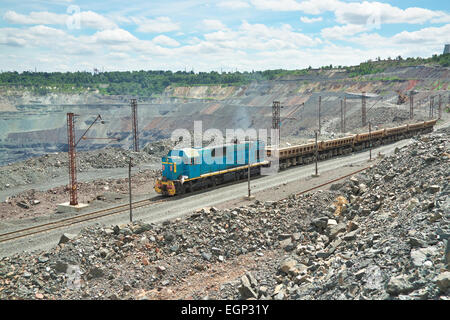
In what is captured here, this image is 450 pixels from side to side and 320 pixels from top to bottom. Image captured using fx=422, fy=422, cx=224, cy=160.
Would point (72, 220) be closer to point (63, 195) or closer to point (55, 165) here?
point (63, 195)

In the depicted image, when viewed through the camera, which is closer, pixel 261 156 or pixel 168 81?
pixel 261 156

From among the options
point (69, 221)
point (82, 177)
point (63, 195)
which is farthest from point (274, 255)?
point (82, 177)

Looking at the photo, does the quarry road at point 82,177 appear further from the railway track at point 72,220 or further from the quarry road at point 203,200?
the railway track at point 72,220

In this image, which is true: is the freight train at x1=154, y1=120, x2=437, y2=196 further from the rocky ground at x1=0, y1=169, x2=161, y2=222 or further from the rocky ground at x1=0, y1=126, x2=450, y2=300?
the rocky ground at x1=0, y1=126, x2=450, y2=300

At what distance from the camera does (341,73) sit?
155375 mm

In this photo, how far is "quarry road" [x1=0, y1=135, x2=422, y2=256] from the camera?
2197 centimetres

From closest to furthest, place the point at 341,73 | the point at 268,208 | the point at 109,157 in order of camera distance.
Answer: the point at 268,208
the point at 109,157
the point at 341,73

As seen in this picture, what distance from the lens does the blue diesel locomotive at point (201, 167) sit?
31531 millimetres

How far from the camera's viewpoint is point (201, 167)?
107 ft

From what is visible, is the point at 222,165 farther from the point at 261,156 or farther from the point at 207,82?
the point at 207,82

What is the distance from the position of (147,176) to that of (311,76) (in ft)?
410

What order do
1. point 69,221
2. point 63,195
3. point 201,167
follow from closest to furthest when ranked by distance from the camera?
point 69,221, point 201,167, point 63,195

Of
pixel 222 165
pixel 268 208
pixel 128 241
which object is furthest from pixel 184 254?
pixel 222 165

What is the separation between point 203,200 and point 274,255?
35.1 feet
